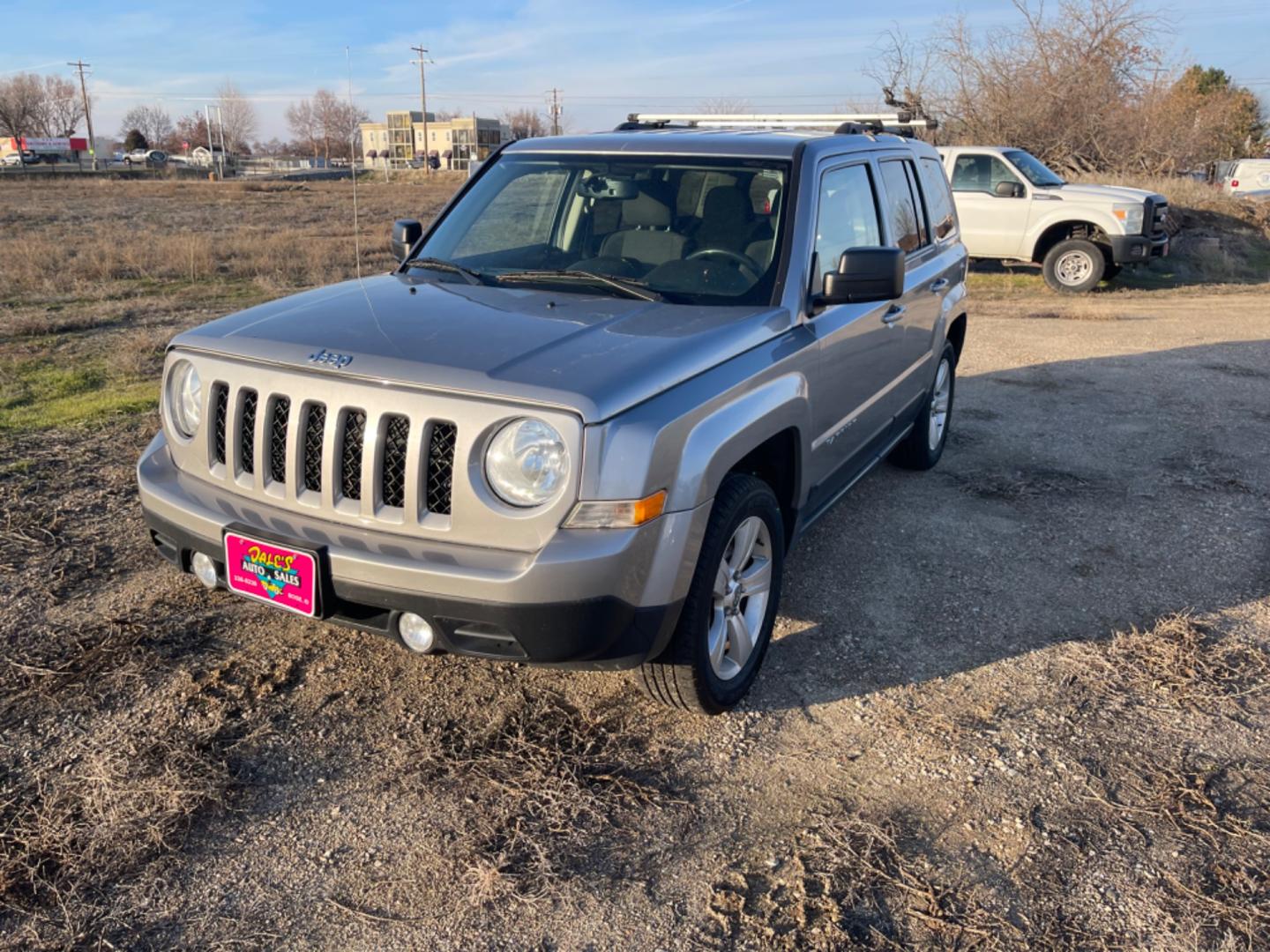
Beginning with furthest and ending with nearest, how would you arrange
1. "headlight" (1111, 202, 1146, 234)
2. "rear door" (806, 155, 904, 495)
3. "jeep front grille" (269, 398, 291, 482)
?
"headlight" (1111, 202, 1146, 234)
"rear door" (806, 155, 904, 495)
"jeep front grille" (269, 398, 291, 482)

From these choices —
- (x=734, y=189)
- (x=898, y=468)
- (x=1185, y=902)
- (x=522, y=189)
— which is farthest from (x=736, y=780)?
(x=898, y=468)

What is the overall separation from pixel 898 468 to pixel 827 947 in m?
4.25

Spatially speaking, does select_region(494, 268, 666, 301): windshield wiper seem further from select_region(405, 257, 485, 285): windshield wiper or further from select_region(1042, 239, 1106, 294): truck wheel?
select_region(1042, 239, 1106, 294): truck wheel

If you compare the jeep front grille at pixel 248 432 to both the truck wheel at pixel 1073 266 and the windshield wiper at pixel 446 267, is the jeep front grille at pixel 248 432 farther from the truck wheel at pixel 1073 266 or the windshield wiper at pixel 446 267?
the truck wheel at pixel 1073 266

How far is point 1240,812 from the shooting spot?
120 inches

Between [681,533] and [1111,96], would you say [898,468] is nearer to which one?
[681,533]

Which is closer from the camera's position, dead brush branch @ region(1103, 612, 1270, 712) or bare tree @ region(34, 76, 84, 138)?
dead brush branch @ region(1103, 612, 1270, 712)

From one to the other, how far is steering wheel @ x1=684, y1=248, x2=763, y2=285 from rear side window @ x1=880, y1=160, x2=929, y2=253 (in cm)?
133

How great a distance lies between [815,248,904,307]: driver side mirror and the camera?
3.66 meters

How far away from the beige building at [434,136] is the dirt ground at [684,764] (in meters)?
86.0

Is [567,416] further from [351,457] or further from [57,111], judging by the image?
[57,111]

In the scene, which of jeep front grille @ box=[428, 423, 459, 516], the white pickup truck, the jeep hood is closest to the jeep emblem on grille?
the jeep hood

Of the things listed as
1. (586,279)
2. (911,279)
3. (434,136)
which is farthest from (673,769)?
(434,136)

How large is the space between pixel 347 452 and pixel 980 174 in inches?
547
